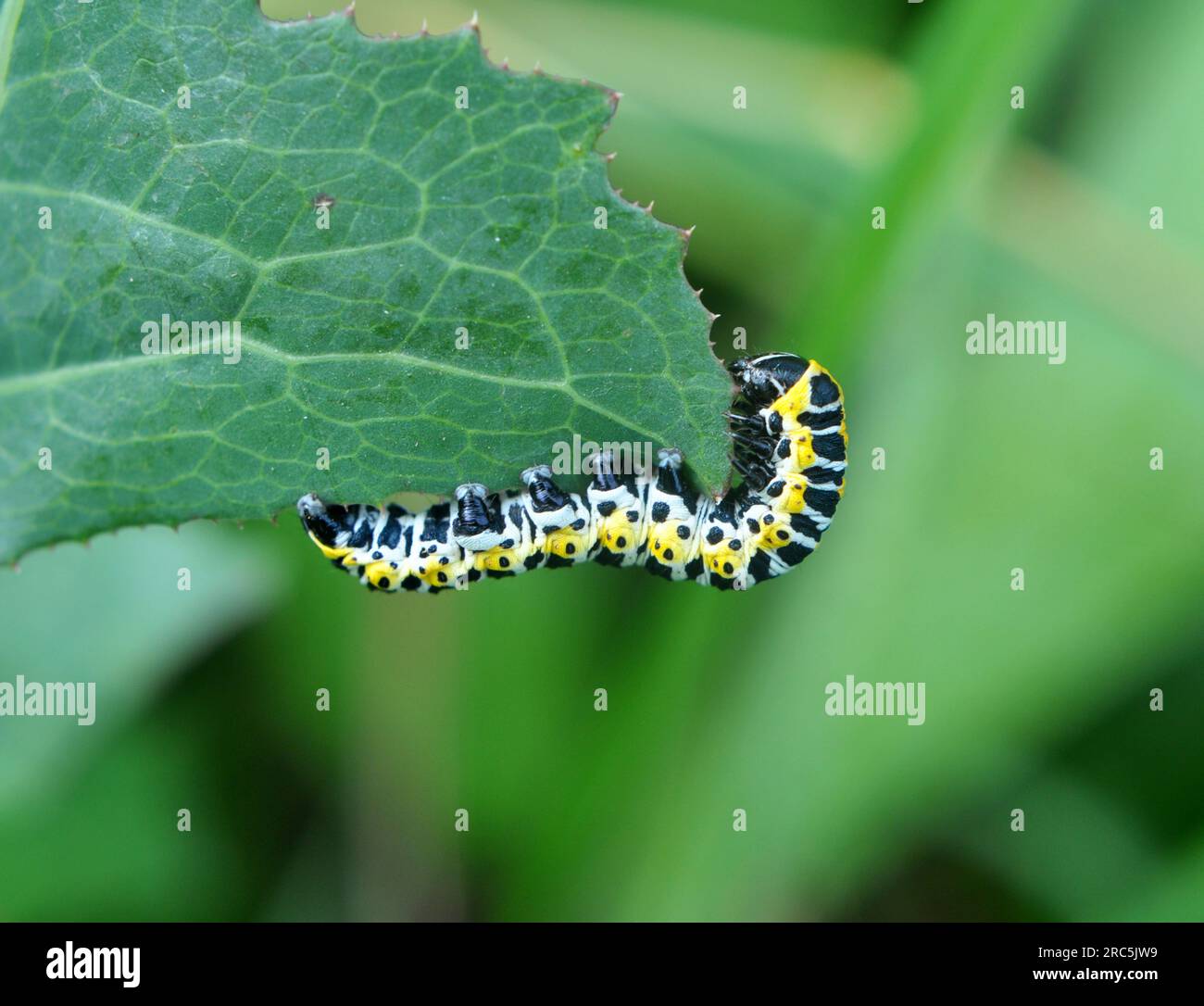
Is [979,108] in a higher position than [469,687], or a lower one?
higher

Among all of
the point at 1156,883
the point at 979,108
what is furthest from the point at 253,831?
the point at 979,108

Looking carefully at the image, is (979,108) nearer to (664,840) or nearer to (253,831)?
(664,840)

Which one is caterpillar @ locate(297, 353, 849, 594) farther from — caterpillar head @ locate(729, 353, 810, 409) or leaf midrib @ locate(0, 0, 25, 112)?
leaf midrib @ locate(0, 0, 25, 112)

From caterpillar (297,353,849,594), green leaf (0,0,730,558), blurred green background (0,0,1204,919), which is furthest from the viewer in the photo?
blurred green background (0,0,1204,919)

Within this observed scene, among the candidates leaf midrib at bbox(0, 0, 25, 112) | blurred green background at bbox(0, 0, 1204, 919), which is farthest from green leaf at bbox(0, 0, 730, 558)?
blurred green background at bbox(0, 0, 1204, 919)

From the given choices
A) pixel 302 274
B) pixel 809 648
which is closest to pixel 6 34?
pixel 302 274
